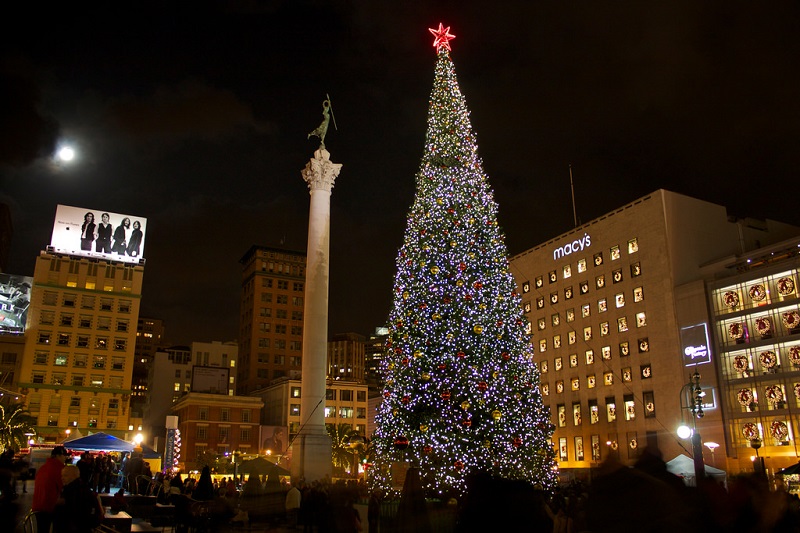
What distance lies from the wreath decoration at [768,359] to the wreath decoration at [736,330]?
2.66m

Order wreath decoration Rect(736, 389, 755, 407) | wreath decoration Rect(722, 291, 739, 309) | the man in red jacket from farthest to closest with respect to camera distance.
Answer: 1. wreath decoration Rect(722, 291, 739, 309)
2. wreath decoration Rect(736, 389, 755, 407)
3. the man in red jacket

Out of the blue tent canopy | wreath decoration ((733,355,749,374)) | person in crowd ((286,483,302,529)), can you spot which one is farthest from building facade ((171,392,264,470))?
person in crowd ((286,483,302,529))

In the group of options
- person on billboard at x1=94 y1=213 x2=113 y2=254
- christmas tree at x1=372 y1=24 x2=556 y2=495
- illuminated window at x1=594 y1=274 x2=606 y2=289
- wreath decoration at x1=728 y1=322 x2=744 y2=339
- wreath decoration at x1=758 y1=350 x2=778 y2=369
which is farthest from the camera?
person on billboard at x1=94 y1=213 x2=113 y2=254

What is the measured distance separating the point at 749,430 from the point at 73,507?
193ft

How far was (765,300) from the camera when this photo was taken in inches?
2244

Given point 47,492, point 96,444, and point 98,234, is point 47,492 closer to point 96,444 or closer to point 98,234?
point 96,444

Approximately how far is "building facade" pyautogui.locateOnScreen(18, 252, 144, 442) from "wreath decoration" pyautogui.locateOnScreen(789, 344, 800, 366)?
8025 centimetres

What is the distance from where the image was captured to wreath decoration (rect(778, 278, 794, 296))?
55.1 m

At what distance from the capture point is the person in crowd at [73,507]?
1024 cm

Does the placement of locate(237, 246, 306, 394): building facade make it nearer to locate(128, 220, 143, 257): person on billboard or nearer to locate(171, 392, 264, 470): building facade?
locate(171, 392, 264, 470): building facade

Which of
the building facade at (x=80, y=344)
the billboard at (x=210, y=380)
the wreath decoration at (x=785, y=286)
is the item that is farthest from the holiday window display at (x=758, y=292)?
the building facade at (x=80, y=344)

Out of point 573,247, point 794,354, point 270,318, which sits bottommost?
point 794,354

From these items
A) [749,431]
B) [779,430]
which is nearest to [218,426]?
[749,431]

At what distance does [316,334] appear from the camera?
40.8 meters
